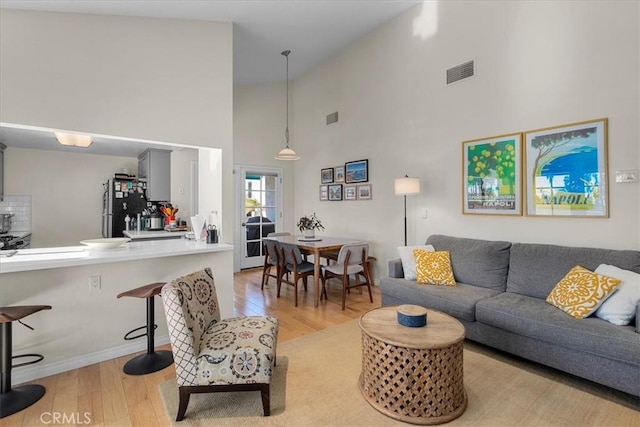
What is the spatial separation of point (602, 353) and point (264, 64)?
217 inches

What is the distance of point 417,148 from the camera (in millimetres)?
4176

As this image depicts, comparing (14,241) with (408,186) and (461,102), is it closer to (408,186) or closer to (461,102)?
(408,186)

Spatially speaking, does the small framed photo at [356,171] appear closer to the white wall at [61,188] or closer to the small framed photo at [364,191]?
the small framed photo at [364,191]

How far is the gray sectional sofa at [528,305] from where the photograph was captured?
6.37ft

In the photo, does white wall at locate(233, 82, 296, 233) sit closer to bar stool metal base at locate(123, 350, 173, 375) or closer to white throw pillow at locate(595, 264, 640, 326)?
bar stool metal base at locate(123, 350, 173, 375)

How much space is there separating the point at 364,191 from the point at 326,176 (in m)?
0.99

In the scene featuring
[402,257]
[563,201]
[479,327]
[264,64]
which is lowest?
[479,327]

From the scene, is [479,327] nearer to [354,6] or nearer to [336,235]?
[336,235]

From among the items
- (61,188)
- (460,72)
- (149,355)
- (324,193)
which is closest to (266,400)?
(149,355)

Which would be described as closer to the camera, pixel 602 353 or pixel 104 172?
pixel 602 353

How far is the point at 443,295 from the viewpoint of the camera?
9.26 ft

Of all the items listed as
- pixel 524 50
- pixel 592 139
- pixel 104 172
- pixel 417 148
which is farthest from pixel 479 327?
pixel 104 172

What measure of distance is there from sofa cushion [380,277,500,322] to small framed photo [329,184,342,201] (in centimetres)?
233

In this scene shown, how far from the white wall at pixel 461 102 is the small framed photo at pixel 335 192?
13cm
